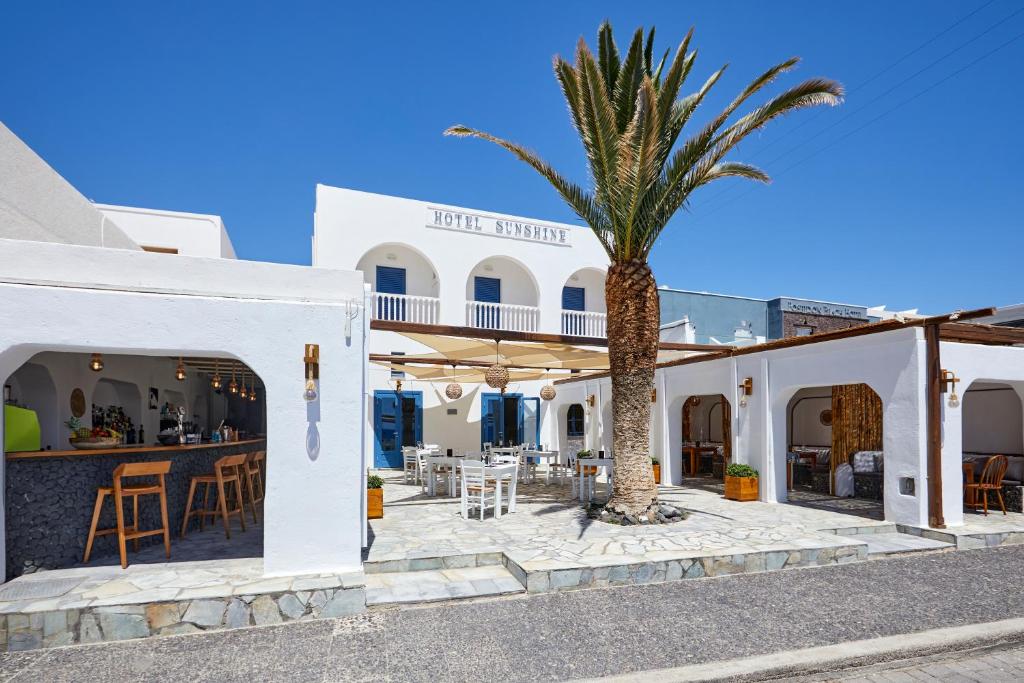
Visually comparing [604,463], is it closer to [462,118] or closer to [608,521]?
[608,521]

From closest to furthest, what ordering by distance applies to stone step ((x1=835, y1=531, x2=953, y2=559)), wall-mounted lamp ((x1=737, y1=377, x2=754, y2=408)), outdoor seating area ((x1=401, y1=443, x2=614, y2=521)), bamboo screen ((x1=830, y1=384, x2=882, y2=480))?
1. stone step ((x1=835, y1=531, x2=953, y2=559))
2. outdoor seating area ((x1=401, y1=443, x2=614, y2=521))
3. wall-mounted lamp ((x1=737, y1=377, x2=754, y2=408))
4. bamboo screen ((x1=830, y1=384, x2=882, y2=480))

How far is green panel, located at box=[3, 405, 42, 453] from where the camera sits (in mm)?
6387

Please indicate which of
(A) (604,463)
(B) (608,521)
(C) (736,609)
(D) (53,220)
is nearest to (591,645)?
(C) (736,609)

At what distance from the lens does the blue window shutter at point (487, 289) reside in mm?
19516

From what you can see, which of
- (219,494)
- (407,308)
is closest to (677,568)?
(219,494)

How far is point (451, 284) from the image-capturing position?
18125mm

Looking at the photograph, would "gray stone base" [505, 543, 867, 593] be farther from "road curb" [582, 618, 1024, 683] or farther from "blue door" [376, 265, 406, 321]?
"blue door" [376, 265, 406, 321]

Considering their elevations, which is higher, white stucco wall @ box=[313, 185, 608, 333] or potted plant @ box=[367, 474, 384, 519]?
white stucco wall @ box=[313, 185, 608, 333]

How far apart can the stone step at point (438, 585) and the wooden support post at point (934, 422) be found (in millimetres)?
6379

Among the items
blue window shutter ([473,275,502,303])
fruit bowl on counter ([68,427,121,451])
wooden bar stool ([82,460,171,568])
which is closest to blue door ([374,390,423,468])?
blue window shutter ([473,275,502,303])

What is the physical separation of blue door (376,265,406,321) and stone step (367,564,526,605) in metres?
11.4

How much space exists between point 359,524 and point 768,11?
11617mm

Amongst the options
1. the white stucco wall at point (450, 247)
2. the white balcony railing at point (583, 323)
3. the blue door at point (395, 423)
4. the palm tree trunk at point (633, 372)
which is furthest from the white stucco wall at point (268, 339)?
the white balcony railing at point (583, 323)

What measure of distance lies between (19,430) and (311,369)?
3.44 metres
